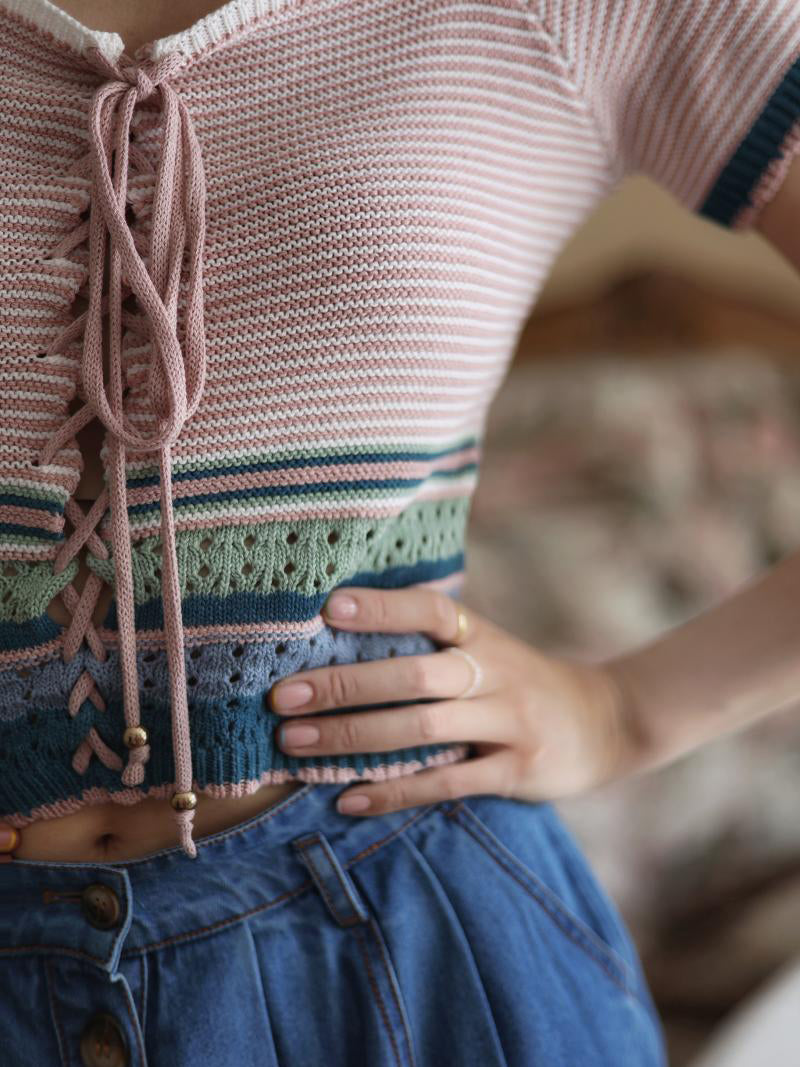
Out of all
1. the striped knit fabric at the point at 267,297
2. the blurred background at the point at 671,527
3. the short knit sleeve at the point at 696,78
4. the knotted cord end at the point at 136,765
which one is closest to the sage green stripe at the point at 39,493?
the striped knit fabric at the point at 267,297

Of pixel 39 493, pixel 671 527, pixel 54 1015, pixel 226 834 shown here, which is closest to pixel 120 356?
pixel 39 493

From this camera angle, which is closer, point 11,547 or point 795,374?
point 11,547

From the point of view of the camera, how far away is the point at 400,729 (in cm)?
71

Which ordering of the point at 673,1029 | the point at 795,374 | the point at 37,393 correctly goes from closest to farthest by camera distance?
the point at 37,393 < the point at 673,1029 < the point at 795,374

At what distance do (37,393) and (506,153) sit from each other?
329 millimetres

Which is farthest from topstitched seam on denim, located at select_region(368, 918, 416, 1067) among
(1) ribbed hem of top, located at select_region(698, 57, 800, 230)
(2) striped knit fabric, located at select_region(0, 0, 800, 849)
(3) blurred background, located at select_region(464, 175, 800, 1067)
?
(3) blurred background, located at select_region(464, 175, 800, 1067)

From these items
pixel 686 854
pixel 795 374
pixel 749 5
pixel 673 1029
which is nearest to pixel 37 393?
pixel 749 5

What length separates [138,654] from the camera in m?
0.66

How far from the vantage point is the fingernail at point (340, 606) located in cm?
68

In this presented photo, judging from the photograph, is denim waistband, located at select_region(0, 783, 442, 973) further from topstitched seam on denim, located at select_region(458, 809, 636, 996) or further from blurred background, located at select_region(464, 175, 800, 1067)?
blurred background, located at select_region(464, 175, 800, 1067)

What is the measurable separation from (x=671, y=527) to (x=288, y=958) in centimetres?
120

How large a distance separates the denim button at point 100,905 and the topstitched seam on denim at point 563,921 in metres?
0.23

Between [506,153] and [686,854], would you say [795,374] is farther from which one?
[506,153]

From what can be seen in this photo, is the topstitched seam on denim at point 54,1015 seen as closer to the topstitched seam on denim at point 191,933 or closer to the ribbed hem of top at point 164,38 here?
the topstitched seam on denim at point 191,933
